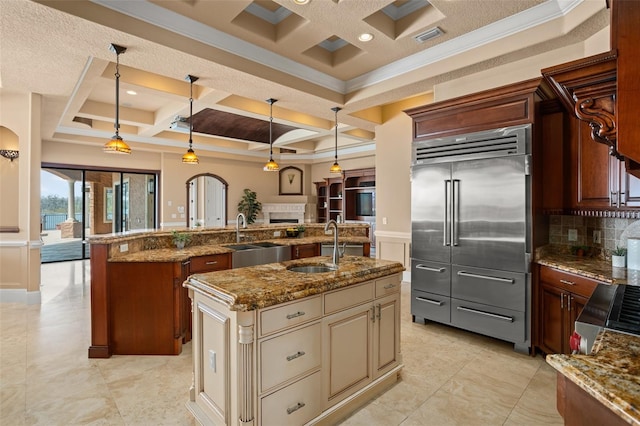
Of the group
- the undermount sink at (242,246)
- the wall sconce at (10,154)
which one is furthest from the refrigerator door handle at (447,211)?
the wall sconce at (10,154)

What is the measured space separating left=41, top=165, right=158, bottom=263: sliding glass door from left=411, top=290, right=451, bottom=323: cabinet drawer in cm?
751

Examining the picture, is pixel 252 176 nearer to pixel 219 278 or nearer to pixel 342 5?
pixel 342 5

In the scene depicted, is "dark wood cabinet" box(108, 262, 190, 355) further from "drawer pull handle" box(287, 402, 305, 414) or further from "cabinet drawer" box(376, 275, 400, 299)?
"cabinet drawer" box(376, 275, 400, 299)

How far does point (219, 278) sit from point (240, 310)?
0.47m

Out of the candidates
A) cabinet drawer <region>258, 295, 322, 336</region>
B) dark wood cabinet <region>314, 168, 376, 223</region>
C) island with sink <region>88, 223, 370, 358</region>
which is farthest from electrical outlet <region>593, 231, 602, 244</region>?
dark wood cabinet <region>314, 168, 376, 223</region>

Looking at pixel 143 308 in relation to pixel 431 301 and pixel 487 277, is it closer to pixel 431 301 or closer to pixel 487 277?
pixel 431 301

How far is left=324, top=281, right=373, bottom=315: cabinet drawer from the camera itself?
6.65 ft

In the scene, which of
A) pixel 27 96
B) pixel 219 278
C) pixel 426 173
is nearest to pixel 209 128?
pixel 27 96

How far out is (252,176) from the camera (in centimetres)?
1024

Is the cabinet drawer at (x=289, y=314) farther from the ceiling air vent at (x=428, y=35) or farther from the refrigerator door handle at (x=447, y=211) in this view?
the ceiling air vent at (x=428, y=35)

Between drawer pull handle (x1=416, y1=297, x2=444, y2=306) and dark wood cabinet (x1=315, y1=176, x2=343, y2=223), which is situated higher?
dark wood cabinet (x1=315, y1=176, x2=343, y2=223)

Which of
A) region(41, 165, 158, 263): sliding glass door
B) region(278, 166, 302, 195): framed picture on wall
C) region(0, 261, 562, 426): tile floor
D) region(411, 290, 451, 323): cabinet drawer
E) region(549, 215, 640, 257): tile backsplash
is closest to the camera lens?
region(0, 261, 562, 426): tile floor

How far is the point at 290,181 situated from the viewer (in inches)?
428

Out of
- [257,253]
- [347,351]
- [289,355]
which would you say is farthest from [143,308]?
[347,351]
